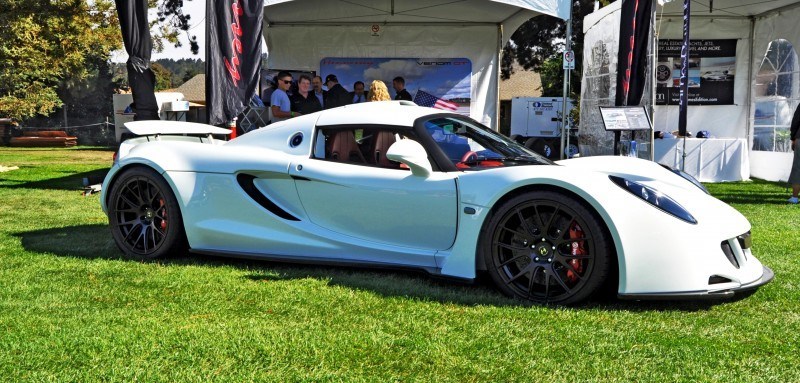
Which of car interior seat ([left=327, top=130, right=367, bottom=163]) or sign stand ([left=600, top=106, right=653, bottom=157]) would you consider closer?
car interior seat ([left=327, top=130, right=367, bottom=163])

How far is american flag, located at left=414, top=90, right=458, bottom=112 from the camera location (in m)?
15.9

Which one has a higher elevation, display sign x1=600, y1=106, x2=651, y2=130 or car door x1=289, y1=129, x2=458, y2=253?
display sign x1=600, y1=106, x2=651, y2=130

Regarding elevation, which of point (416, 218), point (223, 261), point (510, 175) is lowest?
point (223, 261)

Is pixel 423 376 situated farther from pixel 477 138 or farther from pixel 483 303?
pixel 477 138

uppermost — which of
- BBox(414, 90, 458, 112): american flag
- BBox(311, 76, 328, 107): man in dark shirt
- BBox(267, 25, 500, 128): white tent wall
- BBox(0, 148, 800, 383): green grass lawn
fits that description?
BBox(267, 25, 500, 128): white tent wall

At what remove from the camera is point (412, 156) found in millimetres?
4355

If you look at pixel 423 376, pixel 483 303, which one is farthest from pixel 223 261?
pixel 423 376

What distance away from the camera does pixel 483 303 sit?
4.11 meters

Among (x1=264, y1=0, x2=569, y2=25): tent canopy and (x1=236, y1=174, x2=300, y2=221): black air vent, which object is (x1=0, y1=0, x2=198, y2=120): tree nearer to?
(x1=264, y1=0, x2=569, y2=25): tent canopy

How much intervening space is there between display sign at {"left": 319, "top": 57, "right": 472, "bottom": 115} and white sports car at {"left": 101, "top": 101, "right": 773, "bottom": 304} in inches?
416

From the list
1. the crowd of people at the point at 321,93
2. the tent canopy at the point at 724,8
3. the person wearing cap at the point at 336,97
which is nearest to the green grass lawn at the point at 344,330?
the crowd of people at the point at 321,93

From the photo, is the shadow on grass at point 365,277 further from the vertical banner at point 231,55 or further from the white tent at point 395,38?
the white tent at point 395,38

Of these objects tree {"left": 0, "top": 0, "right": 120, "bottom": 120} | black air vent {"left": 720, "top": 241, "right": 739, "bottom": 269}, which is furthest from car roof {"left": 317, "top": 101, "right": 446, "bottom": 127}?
tree {"left": 0, "top": 0, "right": 120, "bottom": 120}

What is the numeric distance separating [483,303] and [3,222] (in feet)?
17.8
